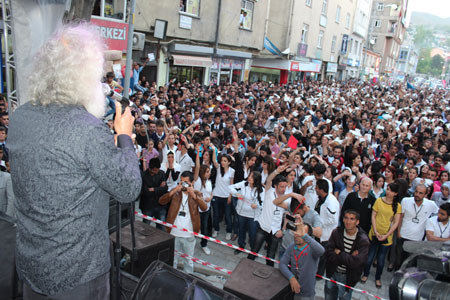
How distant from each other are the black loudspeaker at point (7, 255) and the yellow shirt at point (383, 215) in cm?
486

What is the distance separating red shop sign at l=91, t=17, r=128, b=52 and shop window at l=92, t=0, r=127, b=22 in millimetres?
298

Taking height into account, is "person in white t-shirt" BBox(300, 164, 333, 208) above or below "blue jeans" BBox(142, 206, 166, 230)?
above

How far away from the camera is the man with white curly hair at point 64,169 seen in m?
1.41

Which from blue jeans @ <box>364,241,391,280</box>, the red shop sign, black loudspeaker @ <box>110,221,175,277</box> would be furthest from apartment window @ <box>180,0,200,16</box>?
black loudspeaker @ <box>110,221,175,277</box>

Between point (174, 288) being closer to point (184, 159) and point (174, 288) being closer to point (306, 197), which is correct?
point (306, 197)

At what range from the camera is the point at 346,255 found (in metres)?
4.31

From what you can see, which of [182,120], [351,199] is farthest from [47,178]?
[182,120]

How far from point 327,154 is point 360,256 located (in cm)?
395

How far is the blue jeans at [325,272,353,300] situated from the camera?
14.6ft

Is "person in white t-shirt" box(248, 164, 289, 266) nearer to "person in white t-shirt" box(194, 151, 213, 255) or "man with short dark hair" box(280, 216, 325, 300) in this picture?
"person in white t-shirt" box(194, 151, 213, 255)

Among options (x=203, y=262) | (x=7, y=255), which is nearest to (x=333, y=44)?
(x=203, y=262)

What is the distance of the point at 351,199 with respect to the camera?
5.82m

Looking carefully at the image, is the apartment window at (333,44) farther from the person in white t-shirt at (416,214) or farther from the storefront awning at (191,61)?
the person in white t-shirt at (416,214)

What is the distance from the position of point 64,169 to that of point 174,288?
940 mm
